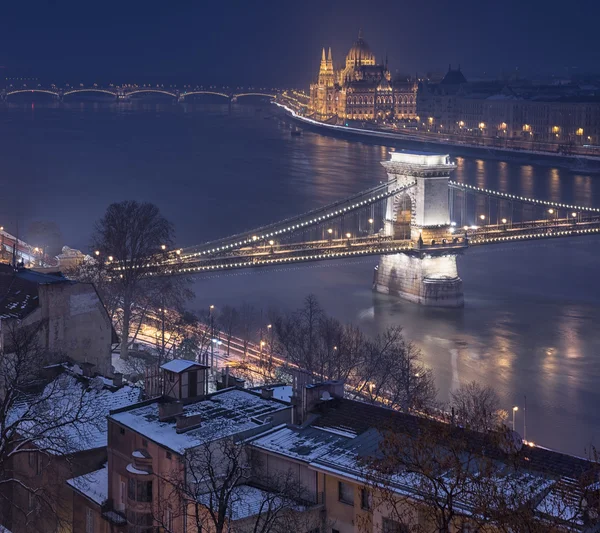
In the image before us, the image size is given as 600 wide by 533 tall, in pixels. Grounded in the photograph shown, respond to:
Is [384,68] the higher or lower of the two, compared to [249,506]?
higher

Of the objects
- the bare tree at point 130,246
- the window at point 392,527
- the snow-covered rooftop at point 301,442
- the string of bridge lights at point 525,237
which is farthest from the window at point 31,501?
the string of bridge lights at point 525,237

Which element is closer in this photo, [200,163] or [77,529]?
[77,529]

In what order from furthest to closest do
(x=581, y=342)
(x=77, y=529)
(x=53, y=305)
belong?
(x=581, y=342) < (x=53, y=305) < (x=77, y=529)

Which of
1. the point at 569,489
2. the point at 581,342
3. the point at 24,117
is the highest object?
the point at 24,117


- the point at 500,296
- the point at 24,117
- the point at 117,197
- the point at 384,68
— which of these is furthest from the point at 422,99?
the point at 500,296

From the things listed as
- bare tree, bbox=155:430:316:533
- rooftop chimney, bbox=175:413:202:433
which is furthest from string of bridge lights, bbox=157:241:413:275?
bare tree, bbox=155:430:316:533

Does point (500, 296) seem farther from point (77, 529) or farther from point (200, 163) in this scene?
point (200, 163)

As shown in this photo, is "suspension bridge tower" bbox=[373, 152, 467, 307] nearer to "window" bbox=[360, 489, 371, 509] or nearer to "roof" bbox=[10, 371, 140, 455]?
"roof" bbox=[10, 371, 140, 455]

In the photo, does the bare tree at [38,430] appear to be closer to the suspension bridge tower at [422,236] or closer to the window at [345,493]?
the window at [345,493]

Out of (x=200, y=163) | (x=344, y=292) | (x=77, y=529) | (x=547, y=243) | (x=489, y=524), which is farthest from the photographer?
(x=200, y=163)
